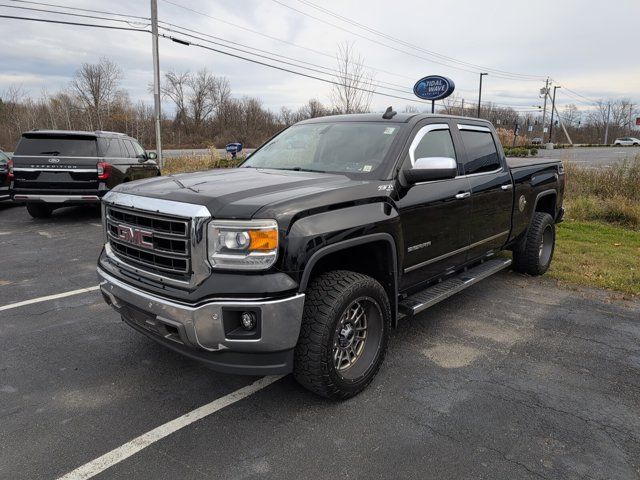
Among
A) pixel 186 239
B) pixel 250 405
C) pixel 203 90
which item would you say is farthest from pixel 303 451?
pixel 203 90

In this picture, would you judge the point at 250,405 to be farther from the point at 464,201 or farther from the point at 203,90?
the point at 203,90

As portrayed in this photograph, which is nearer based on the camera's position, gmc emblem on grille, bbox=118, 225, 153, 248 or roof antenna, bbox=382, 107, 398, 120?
gmc emblem on grille, bbox=118, 225, 153, 248

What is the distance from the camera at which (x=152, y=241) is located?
9.71ft

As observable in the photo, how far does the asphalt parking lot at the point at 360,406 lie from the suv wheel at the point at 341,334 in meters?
0.19

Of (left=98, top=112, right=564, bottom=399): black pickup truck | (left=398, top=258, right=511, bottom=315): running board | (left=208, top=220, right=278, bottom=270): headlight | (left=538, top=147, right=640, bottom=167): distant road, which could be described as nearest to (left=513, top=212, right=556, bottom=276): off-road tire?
(left=398, top=258, right=511, bottom=315): running board

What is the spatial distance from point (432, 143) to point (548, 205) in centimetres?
327

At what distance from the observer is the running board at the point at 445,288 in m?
3.74

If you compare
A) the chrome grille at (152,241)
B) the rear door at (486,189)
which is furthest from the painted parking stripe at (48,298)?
the rear door at (486,189)

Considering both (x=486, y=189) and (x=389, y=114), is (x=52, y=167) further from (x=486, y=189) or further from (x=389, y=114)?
(x=486, y=189)

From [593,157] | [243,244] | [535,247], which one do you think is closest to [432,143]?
[243,244]

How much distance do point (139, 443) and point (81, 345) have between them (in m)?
1.67

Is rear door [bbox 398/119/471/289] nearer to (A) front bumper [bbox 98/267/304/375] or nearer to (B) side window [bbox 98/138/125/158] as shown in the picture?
(A) front bumper [bbox 98/267/304/375]

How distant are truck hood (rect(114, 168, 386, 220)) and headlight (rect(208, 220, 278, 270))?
0.05 m

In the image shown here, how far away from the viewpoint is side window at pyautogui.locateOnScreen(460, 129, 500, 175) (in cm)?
463
